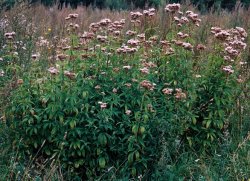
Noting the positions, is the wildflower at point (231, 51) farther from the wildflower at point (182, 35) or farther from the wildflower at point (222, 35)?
the wildflower at point (182, 35)

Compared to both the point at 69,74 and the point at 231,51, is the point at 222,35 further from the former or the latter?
the point at 69,74

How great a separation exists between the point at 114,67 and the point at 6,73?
154 cm

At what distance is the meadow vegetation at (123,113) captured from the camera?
4.37 meters

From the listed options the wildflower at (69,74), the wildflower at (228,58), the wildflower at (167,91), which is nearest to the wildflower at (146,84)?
the wildflower at (167,91)

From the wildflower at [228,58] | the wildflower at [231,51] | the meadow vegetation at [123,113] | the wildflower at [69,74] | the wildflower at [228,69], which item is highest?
the wildflower at [231,51]

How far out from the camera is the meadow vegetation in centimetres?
437

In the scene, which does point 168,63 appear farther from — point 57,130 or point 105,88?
point 57,130

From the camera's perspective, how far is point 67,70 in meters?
4.61

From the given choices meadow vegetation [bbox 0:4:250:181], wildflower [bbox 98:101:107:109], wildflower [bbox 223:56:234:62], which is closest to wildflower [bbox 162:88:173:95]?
meadow vegetation [bbox 0:4:250:181]

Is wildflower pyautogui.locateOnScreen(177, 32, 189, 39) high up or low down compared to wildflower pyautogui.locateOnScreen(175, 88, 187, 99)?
up

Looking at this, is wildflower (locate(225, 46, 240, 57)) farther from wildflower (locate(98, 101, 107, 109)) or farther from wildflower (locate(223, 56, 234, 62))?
wildflower (locate(98, 101, 107, 109))

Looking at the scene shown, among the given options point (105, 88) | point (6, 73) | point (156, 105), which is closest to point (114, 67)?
point (105, 88)

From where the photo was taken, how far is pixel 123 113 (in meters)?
4.46

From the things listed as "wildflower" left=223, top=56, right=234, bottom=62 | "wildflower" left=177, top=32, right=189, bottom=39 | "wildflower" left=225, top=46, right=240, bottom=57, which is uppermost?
"wildflower" left=177, top=32, right=189, bottom=39
